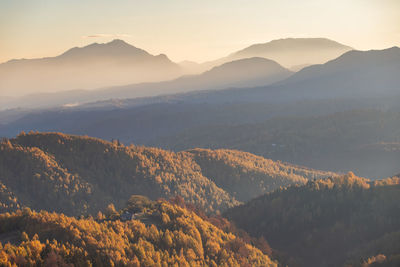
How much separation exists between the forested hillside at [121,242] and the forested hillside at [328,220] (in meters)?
22.3

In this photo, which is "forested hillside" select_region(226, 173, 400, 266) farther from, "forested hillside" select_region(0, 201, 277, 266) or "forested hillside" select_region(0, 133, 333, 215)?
"forested hillside" select_region(0, 133, 333, 215)

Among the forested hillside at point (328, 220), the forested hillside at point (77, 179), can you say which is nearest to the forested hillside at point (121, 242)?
the forested hillside at point (328, 220)

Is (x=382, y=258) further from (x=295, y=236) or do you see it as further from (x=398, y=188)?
(x=398, y=188)

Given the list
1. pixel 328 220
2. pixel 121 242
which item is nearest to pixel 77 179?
pixel 328 220

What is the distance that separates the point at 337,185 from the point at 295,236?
1277 inches

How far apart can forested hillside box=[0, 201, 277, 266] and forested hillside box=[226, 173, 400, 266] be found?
22.3 meters

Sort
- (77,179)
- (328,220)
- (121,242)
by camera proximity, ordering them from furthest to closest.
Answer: (77,179) → (328,220) → (121,242)

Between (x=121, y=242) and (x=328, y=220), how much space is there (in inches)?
3241

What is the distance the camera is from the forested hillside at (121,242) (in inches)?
2204

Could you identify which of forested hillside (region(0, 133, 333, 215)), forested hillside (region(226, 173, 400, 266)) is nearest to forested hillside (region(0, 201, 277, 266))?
forested hillside (region(226, 173, 400, 266))

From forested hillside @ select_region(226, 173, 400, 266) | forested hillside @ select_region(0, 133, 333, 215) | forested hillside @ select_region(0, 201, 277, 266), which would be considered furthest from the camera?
forested hillside @ select_region(0, 133, 333, 215)

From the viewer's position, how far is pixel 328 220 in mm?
129500

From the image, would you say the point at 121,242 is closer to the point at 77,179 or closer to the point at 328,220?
the point at 328,220

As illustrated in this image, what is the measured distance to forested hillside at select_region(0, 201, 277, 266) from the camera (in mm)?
55991
